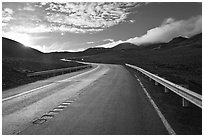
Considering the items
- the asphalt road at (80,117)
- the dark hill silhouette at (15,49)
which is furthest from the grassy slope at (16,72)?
the dark hill silhouette at (15,49)

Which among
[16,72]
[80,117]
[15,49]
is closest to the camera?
[80,117]

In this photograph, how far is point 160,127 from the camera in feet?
21.1

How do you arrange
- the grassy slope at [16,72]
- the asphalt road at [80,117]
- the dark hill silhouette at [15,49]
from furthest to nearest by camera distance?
the dark hill silhouette at [15,49], the grassy slope at [16,72], the asphalt road at [80,117]

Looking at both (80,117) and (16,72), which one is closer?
(80,117)

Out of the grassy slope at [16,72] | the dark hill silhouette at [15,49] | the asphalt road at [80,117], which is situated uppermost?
the dark hill silhouette at [15,49]

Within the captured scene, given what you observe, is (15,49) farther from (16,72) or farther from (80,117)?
(80,117)

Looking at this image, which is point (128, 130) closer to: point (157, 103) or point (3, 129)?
point (3, 129)

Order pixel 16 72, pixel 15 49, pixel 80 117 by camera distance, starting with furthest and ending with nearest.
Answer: pixel 15 49 < pixel 16 72 < pixel 80 117

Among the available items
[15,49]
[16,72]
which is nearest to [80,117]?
[16,72]

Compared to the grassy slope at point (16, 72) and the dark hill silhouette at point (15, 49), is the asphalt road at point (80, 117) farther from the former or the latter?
the dark hill silhouette at point (15, 49)

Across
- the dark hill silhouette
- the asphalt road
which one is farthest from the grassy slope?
the dark hill silhouette

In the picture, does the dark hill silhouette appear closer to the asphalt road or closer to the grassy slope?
the grassy slope

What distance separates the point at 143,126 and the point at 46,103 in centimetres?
467

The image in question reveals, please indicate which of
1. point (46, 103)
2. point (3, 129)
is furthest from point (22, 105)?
point (3, 129)
